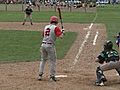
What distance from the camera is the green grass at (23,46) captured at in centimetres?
2027

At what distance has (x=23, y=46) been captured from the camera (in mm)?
24234

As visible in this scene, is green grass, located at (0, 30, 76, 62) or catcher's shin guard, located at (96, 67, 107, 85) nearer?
catcher's shin guard, located at (96, 67, 107, 85)

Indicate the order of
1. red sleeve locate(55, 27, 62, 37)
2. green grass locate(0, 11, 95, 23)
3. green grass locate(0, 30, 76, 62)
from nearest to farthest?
red sleeve locate(55, 27, 62, 37), green grass locate(0, 30, 76, 62), green grass locate(0, 11, 95, 23)

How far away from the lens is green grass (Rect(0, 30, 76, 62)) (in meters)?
20.3

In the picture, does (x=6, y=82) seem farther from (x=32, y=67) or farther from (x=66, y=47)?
(x=66, y=47)

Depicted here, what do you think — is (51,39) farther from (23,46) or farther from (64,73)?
(23,46)

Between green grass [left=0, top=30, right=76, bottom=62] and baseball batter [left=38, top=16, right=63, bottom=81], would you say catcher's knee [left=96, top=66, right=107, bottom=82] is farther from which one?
green grass [left=0, top=30, right=76, bottom=62]

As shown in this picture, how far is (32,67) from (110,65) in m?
4.66

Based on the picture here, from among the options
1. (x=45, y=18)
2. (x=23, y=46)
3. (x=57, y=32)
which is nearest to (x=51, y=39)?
(x=57, y=32)

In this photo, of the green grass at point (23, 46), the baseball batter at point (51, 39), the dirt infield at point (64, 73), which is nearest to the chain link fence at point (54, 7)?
the green grass at point (23, 46)

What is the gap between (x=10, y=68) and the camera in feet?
55.0

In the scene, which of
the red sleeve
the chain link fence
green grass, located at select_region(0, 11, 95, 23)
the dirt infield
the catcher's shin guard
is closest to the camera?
the dirt infield

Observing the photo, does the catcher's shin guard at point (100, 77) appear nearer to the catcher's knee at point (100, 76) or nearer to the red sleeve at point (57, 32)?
the catcher's knee at point (100, 76)

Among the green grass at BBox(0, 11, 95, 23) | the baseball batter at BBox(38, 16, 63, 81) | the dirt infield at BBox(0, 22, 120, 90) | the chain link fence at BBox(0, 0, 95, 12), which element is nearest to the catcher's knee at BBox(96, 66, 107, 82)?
the dirt infield at BBox(0, 22, 120, 90)
